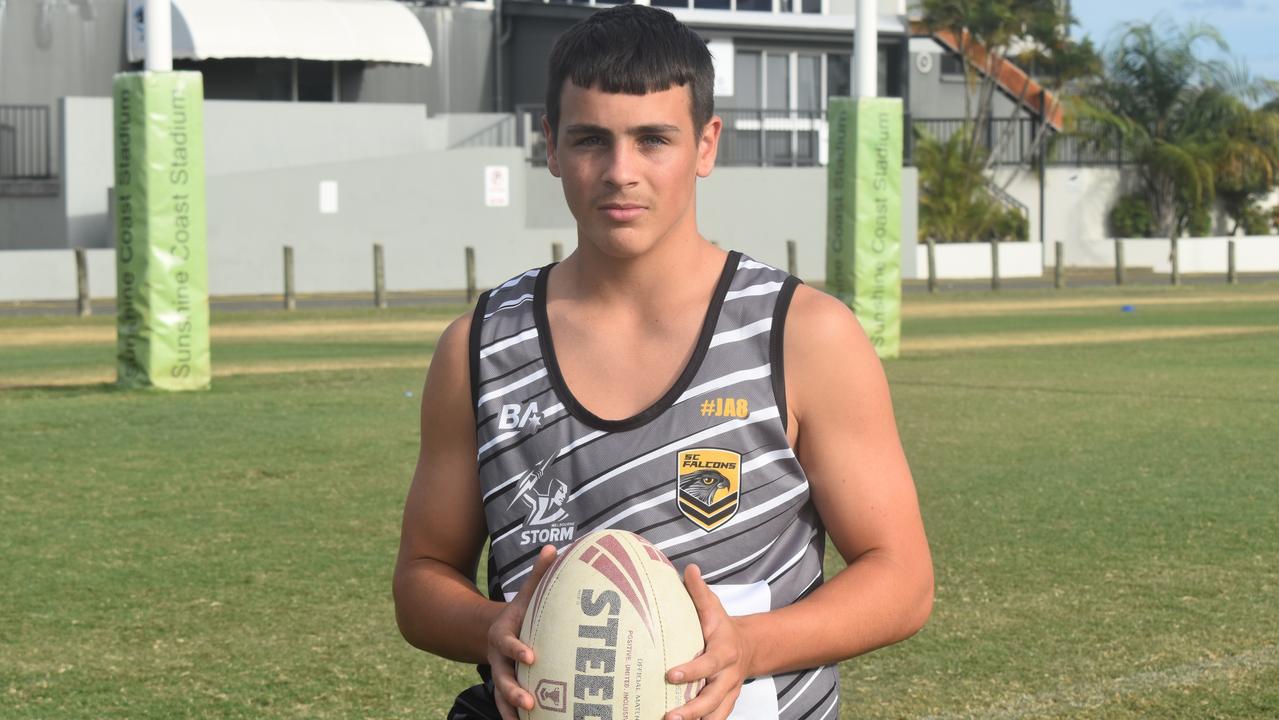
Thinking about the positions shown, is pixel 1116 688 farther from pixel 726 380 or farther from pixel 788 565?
pixel 726 380

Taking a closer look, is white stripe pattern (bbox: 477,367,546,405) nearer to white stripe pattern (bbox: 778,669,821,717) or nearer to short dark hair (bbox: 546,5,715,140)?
short dark hair (bbox: 546,5,715,140)

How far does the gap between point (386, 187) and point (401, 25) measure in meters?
3.85

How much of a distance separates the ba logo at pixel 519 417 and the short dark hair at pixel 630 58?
0.46 metres

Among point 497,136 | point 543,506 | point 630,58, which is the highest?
point 497,136

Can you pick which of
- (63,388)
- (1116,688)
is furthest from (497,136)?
(1116,688)

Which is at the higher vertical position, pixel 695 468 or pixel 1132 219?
pixel 1132 219

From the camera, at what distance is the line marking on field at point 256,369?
17.8m

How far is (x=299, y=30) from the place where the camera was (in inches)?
1531

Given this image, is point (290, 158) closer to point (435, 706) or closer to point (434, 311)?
point (434, 311)

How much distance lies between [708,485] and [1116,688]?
3576mm

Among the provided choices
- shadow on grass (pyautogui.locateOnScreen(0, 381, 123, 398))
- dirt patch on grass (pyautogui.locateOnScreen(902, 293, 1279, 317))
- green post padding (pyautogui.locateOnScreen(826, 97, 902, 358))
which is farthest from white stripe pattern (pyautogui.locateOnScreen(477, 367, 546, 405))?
dirt patch on grass (pyautogui.locateOnScreen(902, 293, 1279, 317))

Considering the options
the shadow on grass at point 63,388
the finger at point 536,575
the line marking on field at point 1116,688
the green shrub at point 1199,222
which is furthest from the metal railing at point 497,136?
the finger at point 536,575

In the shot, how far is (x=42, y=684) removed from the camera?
6.33 meters

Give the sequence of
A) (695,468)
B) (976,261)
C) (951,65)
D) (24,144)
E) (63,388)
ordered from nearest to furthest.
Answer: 1. (695,468)
2. (63,388)
3. (24,144)
4. (976,261)
5. (951,65)
